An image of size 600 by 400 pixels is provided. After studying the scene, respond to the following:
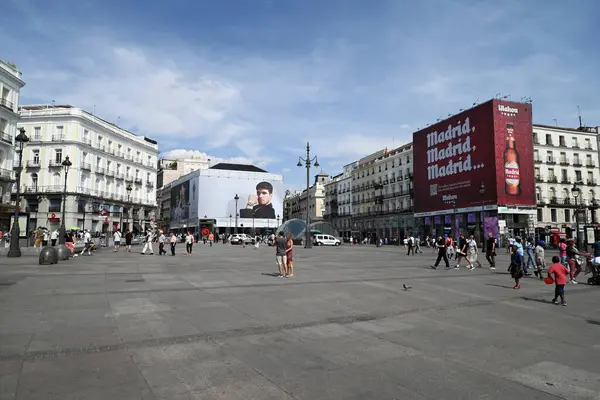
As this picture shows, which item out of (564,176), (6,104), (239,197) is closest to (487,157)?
(564,176)

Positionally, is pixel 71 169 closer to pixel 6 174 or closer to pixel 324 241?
pixel 6 174

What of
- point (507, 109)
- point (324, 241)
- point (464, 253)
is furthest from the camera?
point (324, 241)

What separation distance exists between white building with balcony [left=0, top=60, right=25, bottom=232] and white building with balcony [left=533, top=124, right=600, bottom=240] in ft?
195

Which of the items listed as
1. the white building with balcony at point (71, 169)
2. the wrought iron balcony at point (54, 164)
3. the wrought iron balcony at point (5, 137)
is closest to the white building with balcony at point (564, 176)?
the white building with balcony at point (71, 169)

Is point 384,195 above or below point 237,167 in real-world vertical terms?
below

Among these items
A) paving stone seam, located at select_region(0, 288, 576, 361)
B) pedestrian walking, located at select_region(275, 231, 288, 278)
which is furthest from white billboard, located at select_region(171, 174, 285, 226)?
paving stone seam, located at select_region(0, 288, 576, 361)

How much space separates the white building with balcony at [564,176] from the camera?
55281 millimetres

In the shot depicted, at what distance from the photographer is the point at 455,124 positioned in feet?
180

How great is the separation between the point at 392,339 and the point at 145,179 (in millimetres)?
68792

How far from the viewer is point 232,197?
88.6 metres

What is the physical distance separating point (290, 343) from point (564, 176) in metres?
64.0

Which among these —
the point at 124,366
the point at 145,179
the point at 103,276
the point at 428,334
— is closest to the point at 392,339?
the point at 428,334

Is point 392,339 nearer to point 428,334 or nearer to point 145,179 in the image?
point 428,334

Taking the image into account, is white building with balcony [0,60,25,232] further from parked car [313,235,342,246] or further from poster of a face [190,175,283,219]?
poster of a face [190,175,283,219]
